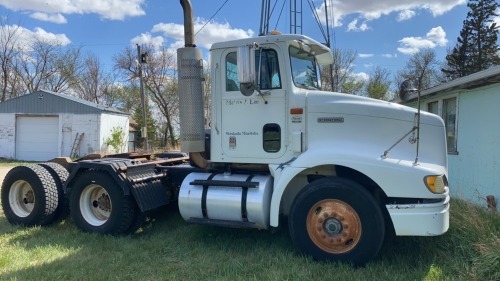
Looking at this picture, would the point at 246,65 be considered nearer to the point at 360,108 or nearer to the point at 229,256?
the point at 360,108

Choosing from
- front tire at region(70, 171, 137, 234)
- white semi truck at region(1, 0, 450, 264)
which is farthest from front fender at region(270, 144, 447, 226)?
front tire at region(70, 171, 137, 234)

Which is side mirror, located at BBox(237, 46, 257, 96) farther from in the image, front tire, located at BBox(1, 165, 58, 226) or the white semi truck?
front tire, located at BBox(1, 165, 58, 226)

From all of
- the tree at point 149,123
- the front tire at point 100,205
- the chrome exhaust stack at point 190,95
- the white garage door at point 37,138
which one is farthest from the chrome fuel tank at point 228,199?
the tree at point 149,123

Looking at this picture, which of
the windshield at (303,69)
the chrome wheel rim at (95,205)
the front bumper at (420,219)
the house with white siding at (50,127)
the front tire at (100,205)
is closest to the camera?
the front bumper at (420,219)

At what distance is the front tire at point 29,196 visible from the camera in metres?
6.74

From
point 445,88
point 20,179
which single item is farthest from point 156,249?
point 445,88

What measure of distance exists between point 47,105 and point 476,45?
3246 cm

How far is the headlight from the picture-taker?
4.53 metres

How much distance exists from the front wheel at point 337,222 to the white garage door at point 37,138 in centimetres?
2218

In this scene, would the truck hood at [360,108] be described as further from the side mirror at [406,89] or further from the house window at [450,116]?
the house window at [450,116]

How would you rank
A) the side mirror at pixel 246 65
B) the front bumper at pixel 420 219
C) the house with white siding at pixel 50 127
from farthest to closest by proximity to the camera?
the house with white siding at pixel 50 127
the side mirror at pixel 246 65
the front bumper at pixel 420 219

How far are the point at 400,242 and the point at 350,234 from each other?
1.02 m

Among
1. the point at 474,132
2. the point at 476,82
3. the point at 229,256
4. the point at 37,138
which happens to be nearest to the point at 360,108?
the point at 229,256

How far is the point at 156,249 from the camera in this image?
5527 millimetres
